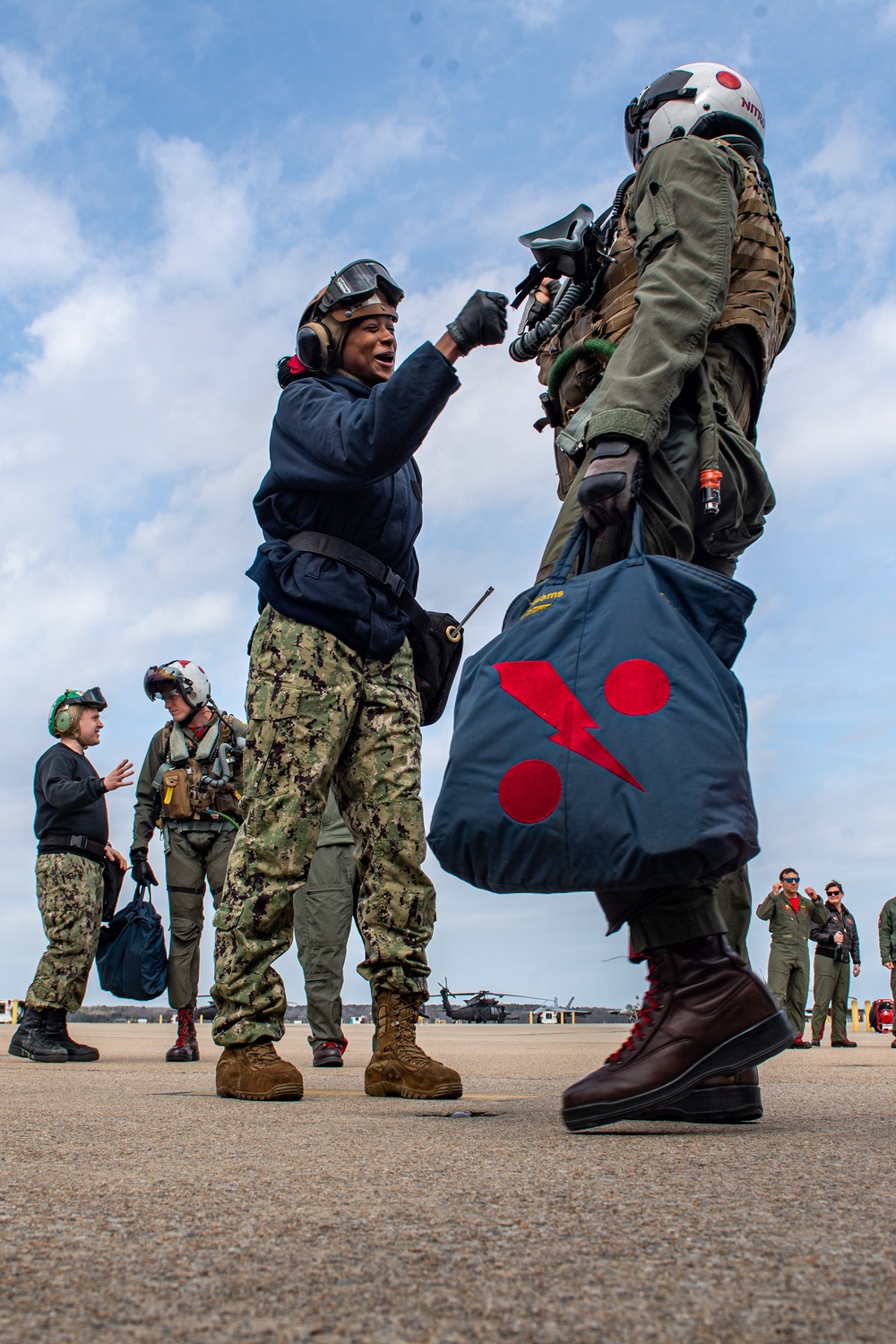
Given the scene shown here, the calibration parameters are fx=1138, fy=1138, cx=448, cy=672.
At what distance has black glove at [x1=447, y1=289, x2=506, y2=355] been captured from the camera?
2.91m

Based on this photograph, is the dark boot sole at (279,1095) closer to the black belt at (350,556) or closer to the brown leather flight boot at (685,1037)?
the brown leather flight boot at (685,1037)

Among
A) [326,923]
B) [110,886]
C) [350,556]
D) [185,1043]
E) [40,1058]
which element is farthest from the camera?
[110,886]

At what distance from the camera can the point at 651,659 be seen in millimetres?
1996

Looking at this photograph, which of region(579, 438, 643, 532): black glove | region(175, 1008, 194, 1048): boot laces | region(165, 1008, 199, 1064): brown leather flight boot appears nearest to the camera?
region(579, 438, 643, 532): black glove

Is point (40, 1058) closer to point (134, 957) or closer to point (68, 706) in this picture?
point (134, 957)

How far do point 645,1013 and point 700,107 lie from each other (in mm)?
2292

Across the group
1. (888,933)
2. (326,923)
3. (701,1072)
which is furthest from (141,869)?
(888,933)

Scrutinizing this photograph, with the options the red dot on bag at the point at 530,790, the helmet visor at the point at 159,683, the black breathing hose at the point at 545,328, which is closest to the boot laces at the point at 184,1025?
the helmet visor at the point at 159,683

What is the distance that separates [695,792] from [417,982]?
153 cm

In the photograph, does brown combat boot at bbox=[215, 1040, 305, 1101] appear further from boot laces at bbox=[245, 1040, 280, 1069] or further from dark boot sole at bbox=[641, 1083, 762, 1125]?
dark boot sole at bbox=[641, 1083, 762, 1125]

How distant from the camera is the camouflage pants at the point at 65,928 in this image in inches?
239

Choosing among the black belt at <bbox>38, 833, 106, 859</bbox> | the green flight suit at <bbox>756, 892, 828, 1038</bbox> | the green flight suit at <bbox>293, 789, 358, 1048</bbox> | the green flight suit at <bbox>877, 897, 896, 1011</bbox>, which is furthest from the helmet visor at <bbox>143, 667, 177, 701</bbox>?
the green flight suit at <bbox>877, 897, 896, 1011</bbox>

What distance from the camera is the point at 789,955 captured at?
11.2m

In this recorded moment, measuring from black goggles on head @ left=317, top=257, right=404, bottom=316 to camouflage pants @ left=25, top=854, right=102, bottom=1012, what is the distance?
392cm
